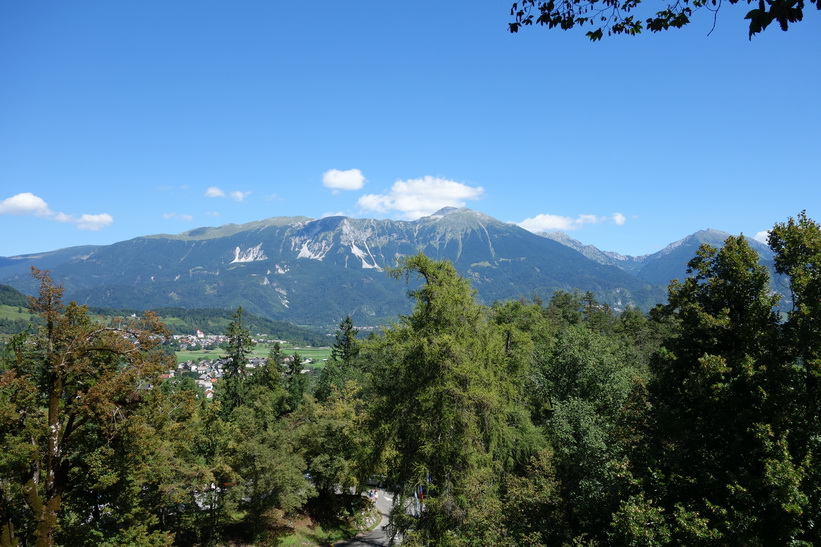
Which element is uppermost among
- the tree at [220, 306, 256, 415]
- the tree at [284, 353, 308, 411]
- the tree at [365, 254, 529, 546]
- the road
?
the tree at [365, 254, 529, 546]

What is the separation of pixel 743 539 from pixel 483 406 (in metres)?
7.94

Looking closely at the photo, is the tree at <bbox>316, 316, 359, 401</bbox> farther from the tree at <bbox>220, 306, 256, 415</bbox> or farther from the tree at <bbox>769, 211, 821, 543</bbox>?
the tree at <bbox>769, 211, 821, 543</bbox>

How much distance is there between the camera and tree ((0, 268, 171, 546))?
11.1m

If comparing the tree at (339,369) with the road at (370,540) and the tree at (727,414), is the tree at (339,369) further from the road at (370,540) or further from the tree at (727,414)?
the tree at (727,414)

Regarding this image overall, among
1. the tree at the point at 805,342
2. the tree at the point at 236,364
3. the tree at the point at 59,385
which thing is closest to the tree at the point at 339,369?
the tree at the point at 236,364

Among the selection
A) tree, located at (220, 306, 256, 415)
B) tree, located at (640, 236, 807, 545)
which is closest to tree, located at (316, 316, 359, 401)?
tree, located at (220, 306, 256, 415)

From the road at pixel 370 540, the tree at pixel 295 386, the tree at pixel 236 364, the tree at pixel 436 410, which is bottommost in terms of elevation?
the road at pixel 370 540

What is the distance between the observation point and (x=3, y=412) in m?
11.1

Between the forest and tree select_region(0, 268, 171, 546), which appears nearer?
the forest

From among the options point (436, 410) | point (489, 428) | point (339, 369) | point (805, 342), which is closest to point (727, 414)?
point (805, 342)

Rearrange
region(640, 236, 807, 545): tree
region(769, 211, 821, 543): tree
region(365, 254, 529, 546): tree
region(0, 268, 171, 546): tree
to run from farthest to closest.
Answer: region(365, 254, 529, 546): tree
region(0, 268, 171, 546): tree
region(769, 211, 821, 543): tree
region(640, 236, 807, 545): tree

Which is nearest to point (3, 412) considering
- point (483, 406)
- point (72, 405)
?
point (72, 405)

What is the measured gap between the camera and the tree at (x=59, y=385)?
1115 centimetres

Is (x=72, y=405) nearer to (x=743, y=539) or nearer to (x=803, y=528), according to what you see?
(x=743, y=539)
